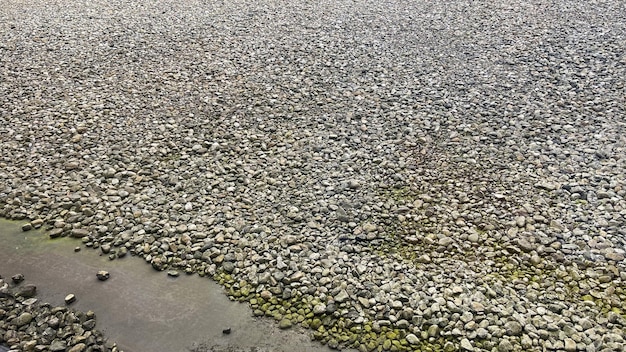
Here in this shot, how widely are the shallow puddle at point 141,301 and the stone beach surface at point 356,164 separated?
154 mm

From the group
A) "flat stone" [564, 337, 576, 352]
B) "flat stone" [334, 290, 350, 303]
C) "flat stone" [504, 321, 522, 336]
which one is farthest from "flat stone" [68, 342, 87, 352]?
"flat stone" [564, 337, 576, 352]

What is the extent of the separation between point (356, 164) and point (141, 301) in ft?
10.1

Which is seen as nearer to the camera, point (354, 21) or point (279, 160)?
point (279, 160)

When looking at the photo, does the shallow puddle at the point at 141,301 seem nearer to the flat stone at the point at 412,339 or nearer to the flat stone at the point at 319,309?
the flat stone at the point at 319,309

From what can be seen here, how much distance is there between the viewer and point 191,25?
1048 centimetres

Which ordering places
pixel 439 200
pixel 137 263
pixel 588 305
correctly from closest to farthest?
pixel 588 305 < pixel 137 263 < pixel 439 200

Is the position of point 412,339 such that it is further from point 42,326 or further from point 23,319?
point 23,319

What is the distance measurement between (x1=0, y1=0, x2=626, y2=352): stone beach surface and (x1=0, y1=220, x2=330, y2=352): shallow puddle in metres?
0.15

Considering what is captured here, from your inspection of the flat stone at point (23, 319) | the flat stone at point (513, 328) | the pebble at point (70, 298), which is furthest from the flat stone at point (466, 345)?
the flat stone at point (23, 319)

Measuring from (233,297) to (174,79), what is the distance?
4.89 m

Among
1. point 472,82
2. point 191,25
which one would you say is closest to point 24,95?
point 191,25

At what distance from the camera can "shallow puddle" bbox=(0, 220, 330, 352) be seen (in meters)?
4.40

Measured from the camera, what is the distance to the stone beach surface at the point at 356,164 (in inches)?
182

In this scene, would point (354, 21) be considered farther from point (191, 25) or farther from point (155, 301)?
point (155, 301)
